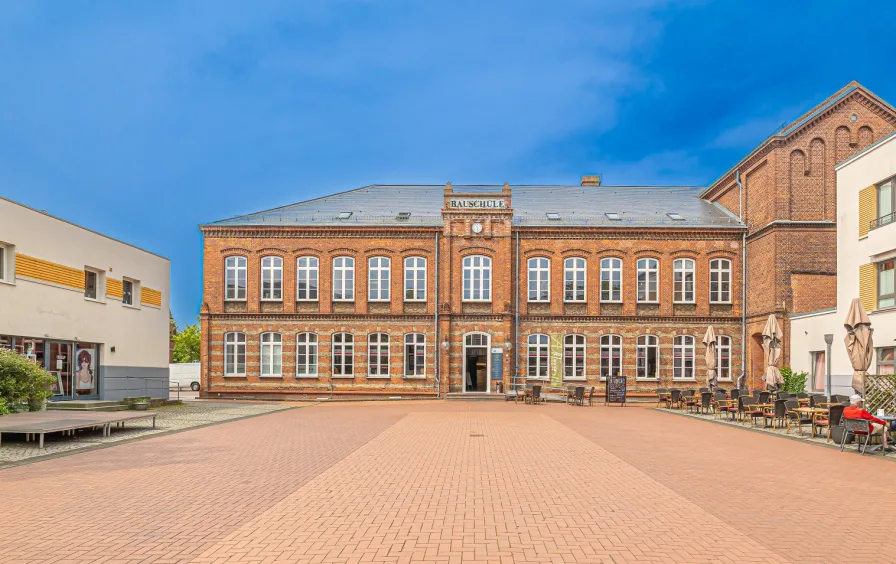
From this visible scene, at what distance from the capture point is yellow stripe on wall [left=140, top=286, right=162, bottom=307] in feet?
93.9

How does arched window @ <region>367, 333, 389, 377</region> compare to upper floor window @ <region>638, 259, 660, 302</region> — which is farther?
upper floor window @ <region>638, 259, 660, 302</region>

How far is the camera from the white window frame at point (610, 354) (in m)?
34.2

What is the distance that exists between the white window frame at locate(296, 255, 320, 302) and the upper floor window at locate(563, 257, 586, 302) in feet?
38.6

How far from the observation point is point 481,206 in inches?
1357

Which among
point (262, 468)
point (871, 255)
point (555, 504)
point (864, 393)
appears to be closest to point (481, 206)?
point (871, 255)

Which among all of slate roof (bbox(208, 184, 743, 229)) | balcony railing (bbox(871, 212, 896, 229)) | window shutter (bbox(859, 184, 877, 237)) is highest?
slate roof (bbox(208, 184, 743, 229))

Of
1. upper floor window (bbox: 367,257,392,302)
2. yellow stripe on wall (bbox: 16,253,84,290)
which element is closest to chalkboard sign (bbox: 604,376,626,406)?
upper floor window (bbox: 367,257,392,302)

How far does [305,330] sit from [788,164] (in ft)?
75.0

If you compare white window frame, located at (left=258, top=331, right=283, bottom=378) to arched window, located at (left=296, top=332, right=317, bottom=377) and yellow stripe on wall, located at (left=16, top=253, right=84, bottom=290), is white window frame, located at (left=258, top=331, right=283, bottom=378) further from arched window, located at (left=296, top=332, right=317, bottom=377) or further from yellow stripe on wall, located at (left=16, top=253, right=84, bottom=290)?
yellow stripe on wall, located at (left=16, top=253, right=84, bottom=290)

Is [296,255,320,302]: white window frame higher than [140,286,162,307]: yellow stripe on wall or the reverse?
higher

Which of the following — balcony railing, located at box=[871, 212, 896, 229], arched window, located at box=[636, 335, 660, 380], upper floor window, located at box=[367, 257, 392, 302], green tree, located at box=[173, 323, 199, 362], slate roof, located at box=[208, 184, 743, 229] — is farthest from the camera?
green tree, located at box=[173, 323, 199, 362]

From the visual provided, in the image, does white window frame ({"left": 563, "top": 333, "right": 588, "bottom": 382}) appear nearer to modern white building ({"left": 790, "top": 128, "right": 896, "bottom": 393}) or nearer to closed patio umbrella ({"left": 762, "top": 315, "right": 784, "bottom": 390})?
modern white building ({"left": 790, "top": 128, "right": 896, "bottom": 393})

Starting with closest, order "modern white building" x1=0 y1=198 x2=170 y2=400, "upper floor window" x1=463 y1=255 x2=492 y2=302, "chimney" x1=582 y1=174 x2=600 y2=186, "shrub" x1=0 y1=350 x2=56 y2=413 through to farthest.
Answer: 1. "shrub" x1=0 y1=350 x2=56 y2=413
2. "modern white building" x1=0 y1=198 x2=170 y2=400
3. "upper floor window" x1=463 y1=255 x2=492 y2=302
4. "chimney" x1=582 y1=174 x2=600 y2=186

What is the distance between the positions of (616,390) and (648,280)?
6752 mm
